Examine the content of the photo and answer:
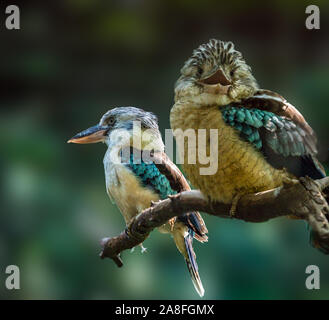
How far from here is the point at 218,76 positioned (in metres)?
1.43

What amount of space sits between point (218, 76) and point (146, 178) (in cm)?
60

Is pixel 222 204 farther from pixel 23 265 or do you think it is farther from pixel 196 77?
pixel 23 265

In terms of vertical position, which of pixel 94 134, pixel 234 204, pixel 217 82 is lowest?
pixel 234 204

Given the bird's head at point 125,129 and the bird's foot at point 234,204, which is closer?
the bird's foot at point 234,204

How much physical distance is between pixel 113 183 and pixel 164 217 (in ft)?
1.55

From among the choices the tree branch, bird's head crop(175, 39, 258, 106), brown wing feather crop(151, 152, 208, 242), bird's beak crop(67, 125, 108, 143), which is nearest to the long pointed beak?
bird's head crop(175, 39, 258, 106)

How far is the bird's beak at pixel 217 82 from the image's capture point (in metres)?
1.42

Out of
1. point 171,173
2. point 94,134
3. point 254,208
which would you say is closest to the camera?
point 254,208

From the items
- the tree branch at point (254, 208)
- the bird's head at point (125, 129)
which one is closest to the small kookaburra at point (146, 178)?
the bird's head at point (125, 129)

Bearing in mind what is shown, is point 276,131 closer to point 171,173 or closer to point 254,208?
point 254,208

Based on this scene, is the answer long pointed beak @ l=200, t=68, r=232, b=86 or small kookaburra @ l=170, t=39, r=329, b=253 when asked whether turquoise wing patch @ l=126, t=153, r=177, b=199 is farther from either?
long pointed beak @ l=200, t=68, r=232, b=86

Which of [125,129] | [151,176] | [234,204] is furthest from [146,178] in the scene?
[234,204]

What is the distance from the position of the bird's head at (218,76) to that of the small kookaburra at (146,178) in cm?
39

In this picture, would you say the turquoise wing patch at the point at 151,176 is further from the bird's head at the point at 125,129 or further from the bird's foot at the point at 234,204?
the bird's foot at the point at 234,204
